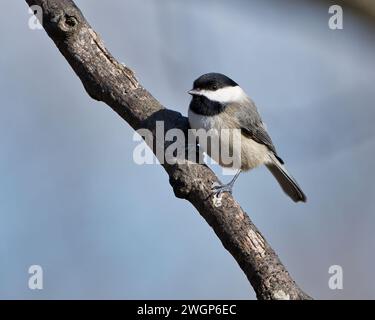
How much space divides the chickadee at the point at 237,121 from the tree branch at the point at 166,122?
0.22 meters

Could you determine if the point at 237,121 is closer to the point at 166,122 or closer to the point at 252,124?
the point at 252,124

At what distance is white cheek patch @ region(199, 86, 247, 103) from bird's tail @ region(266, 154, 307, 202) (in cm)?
43

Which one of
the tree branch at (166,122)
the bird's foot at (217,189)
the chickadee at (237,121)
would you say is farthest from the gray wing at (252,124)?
the bird's foot at (217,189)

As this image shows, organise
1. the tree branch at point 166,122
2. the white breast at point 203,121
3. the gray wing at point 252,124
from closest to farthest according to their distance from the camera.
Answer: the tree branch at point 166,122, the white breast at point 203,121, the gray wing at point 252,124

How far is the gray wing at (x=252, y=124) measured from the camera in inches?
117

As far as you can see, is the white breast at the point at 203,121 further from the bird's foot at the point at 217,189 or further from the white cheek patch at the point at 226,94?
the bird's foot at the point at 217,189

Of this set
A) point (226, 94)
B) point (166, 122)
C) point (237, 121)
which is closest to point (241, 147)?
point (237, 121)

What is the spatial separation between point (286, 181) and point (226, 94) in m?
0.67

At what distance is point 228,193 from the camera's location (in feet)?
7.50
